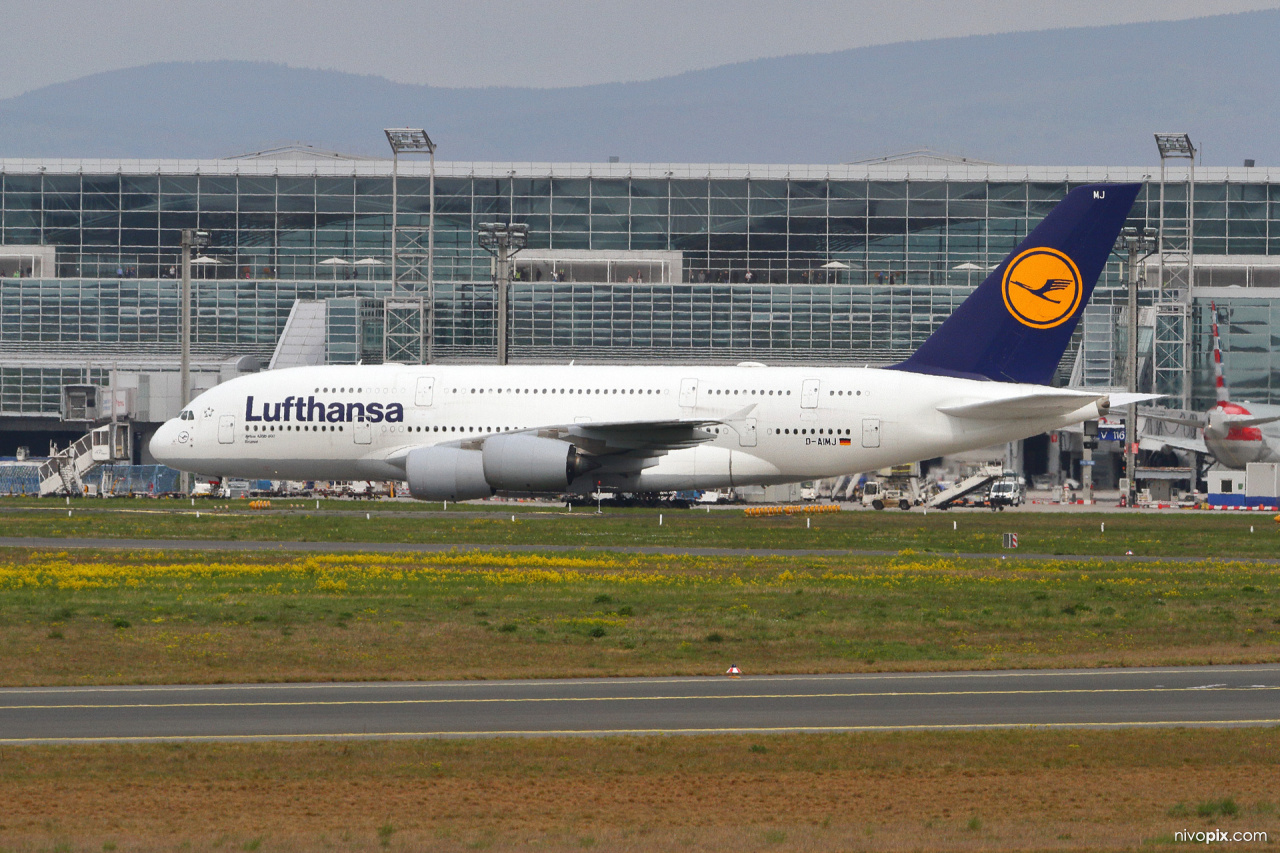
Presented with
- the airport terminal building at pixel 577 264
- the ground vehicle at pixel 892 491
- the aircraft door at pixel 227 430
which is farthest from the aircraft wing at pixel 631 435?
the airport terminal building at pixel 577 264

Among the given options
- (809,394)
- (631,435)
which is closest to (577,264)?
(809,394)

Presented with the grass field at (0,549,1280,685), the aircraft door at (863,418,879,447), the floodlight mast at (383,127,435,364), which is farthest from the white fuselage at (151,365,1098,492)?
the floodlight mast at (383,127,435,364)

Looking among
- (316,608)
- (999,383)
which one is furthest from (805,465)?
(316,608)

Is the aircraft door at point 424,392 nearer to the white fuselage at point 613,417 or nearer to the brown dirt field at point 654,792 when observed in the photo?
the white fuselage at point 613,417

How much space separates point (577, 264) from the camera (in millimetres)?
124438

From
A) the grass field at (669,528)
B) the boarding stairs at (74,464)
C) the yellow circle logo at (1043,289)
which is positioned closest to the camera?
the grass field at (669,528)

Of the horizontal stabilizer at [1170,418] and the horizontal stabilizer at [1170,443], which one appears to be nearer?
the horizontal stabilizer at [1170,418]

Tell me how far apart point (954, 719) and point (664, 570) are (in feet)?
58.0

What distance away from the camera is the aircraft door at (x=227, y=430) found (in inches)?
2229

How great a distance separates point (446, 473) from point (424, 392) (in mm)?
Result: 4207

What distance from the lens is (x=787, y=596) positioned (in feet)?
100

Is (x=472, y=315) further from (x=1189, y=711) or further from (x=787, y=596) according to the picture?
(x=1189, y=711)

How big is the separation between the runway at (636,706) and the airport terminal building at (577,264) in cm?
8695

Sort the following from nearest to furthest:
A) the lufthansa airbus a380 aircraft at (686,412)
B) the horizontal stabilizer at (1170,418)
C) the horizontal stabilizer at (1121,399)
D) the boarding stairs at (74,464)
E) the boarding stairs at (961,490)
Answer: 1. the horizontal stabilizer at (1121,399)
2. the lufthansa airbus a380 aircraft at (686,412)
3. the boarding stairs at (961,490)
4. the boarding stairs at (74,464)
5. the horizontal stabilizer at (1170,418)
